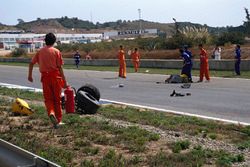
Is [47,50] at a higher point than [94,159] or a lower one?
higher

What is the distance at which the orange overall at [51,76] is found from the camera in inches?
363

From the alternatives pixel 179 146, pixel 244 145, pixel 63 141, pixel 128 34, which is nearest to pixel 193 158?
pixel 179 146

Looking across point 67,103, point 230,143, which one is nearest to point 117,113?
point 67,103

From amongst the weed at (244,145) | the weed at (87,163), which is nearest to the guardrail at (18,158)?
the weed at (87,163)

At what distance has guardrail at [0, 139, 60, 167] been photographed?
5090 millimetres

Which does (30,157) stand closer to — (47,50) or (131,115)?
(47,50)

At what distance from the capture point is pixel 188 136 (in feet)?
28.0

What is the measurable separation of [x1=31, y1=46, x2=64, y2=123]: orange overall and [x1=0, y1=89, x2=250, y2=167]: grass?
537 millimetres

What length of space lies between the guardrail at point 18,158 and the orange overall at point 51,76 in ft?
10.3

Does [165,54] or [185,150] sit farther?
[165,54]

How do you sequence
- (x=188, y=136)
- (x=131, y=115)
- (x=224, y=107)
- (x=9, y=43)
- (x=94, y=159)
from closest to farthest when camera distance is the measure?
1. (x=94, y=159)
2. (x=188, y=136)
3. (x=131, y=115)
4. (x=224, y=107)
5. (x=9, y=43)

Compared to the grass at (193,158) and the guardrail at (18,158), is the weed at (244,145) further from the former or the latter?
the guardrail at (18,158)

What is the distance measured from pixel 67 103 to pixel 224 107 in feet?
14.8

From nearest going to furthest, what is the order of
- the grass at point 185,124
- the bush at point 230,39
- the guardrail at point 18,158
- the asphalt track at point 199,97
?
1. the guardrail at point 18,158
2. the grass at point 185,124
3. the asphalt track at point 199,97
4. the bush at point 230,39
